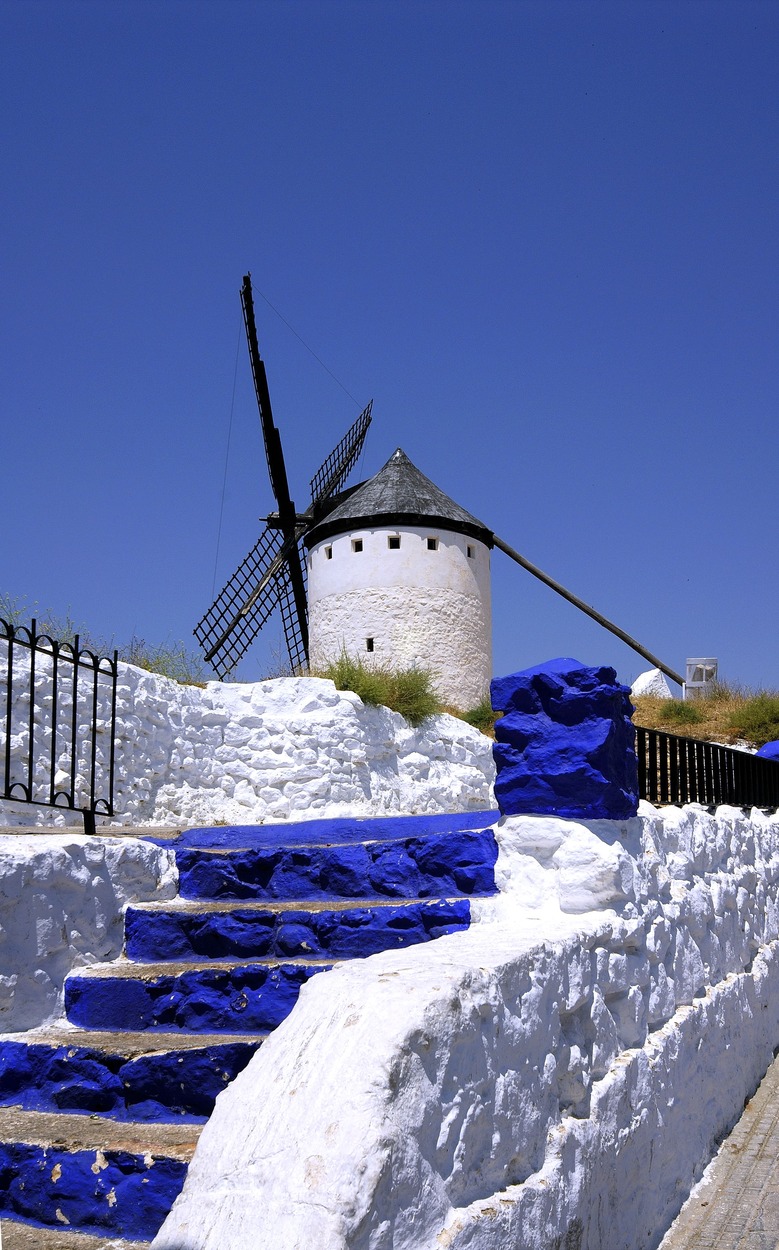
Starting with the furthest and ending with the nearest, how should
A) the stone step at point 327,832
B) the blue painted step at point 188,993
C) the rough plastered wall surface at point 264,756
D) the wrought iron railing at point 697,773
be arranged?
the rough plastered wall surface at point 264,756
the wrought iron railing at point 697,773
the stone step at point 327,832
the blue painted step at point 188,993

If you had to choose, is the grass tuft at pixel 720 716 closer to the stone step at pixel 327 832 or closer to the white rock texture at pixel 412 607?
the white rock texture at pixel 412 607

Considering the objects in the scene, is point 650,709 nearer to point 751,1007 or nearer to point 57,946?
point 751,1007

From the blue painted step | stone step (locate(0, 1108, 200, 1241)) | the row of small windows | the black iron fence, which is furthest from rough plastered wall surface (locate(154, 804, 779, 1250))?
the row of small windows

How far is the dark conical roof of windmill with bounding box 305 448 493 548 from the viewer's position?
15922 millimetres

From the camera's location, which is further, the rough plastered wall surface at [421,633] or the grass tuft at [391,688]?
the rough plastered wall surface at [421,633]

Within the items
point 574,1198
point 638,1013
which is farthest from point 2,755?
point 574,1198

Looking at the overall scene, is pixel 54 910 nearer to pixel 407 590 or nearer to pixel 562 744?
pixel 562 744

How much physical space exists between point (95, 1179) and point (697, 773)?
3.93 meters

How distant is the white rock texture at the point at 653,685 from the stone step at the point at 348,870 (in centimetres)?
1672

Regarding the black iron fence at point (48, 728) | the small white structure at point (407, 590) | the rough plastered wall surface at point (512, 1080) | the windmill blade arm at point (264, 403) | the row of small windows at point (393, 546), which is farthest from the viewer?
the windmill blade arm at point (264, 403)

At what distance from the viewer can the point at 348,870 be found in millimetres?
4238

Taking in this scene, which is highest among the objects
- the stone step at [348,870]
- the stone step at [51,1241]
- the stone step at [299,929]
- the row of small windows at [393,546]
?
the row of small windows at [393,546]

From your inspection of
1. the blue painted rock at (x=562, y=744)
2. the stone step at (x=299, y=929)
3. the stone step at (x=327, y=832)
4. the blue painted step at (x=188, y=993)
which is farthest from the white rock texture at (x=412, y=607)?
the stone step at (x=299, y=929)

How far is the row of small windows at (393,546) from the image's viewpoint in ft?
51.9
